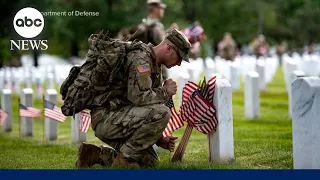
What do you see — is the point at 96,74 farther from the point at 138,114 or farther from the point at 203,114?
the point at 203,114

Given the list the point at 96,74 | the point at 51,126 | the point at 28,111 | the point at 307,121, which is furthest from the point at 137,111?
the point at 28,111

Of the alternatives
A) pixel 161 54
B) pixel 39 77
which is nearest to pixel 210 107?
pixel 161 54

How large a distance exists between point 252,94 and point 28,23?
457 centimetres

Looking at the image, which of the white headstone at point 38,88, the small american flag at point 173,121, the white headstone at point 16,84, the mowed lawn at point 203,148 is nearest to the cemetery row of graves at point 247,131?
the mowed lawn at point 203,148

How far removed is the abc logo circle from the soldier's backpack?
5.96m

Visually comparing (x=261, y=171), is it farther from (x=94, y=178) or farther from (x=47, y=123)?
(x=47, y=123)

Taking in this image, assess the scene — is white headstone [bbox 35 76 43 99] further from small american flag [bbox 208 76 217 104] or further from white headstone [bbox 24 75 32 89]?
small american flag [bbox 208 76 217 104]

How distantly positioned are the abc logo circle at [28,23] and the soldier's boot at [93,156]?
19.9 ft

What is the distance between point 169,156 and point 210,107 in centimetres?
139

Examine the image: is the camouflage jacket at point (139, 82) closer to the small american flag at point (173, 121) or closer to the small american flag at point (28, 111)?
the small american flag at point (173, 121)

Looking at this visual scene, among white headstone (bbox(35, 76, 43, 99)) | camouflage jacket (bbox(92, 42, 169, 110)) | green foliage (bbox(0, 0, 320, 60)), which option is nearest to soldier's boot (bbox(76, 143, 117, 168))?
camouflage jacket (bbox(92, 42, 169, 110))

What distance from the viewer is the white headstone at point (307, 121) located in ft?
28.4

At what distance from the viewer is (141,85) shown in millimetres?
9695

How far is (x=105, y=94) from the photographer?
Answer: 10.1 meters
